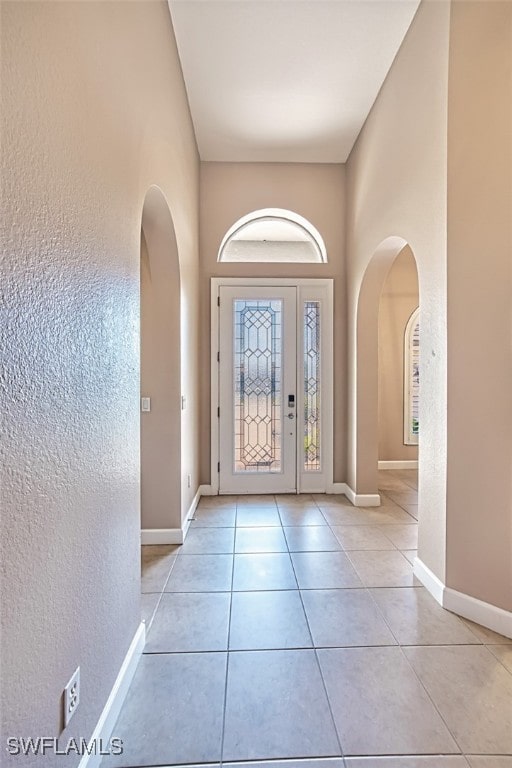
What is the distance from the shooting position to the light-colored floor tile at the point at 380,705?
1.37m

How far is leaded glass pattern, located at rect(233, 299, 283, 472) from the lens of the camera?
416 cm

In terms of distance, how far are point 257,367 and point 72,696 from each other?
3296 mm

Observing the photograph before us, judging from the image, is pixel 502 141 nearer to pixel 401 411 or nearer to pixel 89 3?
pixel 89 3

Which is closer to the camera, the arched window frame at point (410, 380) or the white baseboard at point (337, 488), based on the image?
the white baseboard at point (337, 488)

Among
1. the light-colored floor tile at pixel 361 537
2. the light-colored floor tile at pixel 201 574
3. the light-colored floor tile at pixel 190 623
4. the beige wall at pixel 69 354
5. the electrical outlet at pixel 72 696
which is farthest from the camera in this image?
the light-colored floor tile at pixel 361 537

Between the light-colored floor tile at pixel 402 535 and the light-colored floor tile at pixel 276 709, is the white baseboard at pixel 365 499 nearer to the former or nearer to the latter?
the light-colored floor tile at pixel 402 535

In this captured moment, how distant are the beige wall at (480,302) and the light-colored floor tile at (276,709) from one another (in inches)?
41.5

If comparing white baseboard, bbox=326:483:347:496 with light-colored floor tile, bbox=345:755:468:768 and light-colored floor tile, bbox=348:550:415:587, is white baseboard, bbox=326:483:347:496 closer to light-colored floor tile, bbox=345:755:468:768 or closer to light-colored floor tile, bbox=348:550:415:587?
light-colored floor tile, bbox=348:550:415:587

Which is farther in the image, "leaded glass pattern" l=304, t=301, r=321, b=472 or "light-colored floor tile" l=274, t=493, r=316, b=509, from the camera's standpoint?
"leaded glass pattern" l=304, t=301, r=321, b=472

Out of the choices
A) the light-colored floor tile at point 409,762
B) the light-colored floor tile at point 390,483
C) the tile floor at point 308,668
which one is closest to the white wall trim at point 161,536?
the tile floor at point 308,668

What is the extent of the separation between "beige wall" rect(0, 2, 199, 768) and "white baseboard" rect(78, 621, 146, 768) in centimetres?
5

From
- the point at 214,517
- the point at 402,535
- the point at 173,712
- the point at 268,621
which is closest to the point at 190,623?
the point at 268,621

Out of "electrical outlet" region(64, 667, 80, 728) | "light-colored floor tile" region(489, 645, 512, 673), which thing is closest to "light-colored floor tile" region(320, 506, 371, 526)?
"light-colored floor tile" region(489, 645, 512, 673)

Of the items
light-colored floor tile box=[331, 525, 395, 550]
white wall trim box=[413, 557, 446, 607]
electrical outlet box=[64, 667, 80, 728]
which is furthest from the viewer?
light-colored floor tile box=[331, 525, 395, 550]
